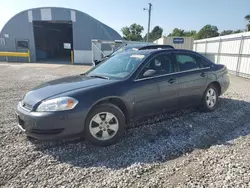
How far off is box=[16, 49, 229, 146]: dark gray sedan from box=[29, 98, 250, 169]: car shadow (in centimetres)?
27

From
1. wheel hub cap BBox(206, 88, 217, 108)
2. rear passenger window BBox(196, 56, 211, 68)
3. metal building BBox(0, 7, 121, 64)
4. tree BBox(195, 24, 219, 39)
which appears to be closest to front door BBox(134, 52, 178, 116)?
rear passenger window BBox(196, 56, 211, 68)

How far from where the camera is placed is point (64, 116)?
115 inches

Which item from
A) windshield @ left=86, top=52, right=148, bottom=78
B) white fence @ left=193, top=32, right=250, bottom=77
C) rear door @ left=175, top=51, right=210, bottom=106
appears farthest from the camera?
white fence @ left=193, top=32, right=250, bottom=77

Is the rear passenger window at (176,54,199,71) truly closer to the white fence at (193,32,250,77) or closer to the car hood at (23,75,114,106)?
the car hood at (23,75,114,106)

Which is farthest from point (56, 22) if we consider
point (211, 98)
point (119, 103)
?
point (119, 103)

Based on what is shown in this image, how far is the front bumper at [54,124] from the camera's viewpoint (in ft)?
9.51

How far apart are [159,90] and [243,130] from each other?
192 centimetres

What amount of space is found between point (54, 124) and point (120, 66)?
5.98ft

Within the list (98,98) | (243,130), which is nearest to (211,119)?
(243,130)

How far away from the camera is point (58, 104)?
9.76ft

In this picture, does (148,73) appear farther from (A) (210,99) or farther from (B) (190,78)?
(A) (210,99)

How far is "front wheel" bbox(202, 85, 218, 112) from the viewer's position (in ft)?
15.7

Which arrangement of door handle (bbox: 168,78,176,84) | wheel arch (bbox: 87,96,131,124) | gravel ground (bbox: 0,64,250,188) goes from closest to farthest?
1. gravel ground (bbox: 0,64,250,188)
2. wheel arch (bbox: 87,96,131,124)
3. door handle (bbox: 168,78,176,84)

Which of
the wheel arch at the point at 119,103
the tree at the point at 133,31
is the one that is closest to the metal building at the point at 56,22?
the wheel arch at the point at 119,103
